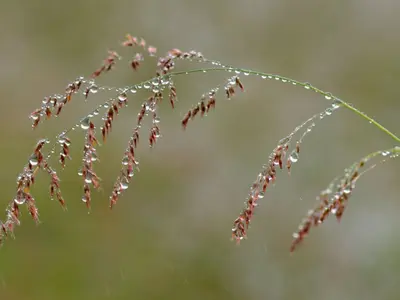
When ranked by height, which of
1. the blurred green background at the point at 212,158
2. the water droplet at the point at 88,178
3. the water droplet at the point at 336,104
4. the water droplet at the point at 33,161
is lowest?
the water droplet at the point at 88,178

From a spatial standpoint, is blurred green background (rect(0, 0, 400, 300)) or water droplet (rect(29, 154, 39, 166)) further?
blurred green background (rect(0, 0, 400, 300))

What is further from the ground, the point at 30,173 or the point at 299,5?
the point at 299,5

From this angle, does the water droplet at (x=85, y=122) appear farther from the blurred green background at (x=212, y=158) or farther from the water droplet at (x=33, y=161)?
the blurred green background at (x=212, y=158)

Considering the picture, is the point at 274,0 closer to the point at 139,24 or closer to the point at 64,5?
the point at 139,24

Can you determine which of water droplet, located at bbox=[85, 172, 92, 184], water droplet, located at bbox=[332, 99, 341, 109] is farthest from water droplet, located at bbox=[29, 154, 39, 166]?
water droplet, located at bbox=[332, 99, 341, 109]

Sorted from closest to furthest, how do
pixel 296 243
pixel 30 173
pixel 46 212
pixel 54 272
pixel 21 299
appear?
pixel 296 243
pixel 30 173
pixel 21 299
pixel 54 272
pixel 46 212

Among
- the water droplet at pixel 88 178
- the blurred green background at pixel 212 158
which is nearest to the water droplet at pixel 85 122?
Answer: the water droplet at pixel 88 178

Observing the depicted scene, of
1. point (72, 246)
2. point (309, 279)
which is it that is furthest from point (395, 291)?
point (72, 246)

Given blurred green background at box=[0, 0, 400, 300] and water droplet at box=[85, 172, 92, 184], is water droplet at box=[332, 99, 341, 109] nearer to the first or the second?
water droplet at box=[85, 172, 92, 184]
